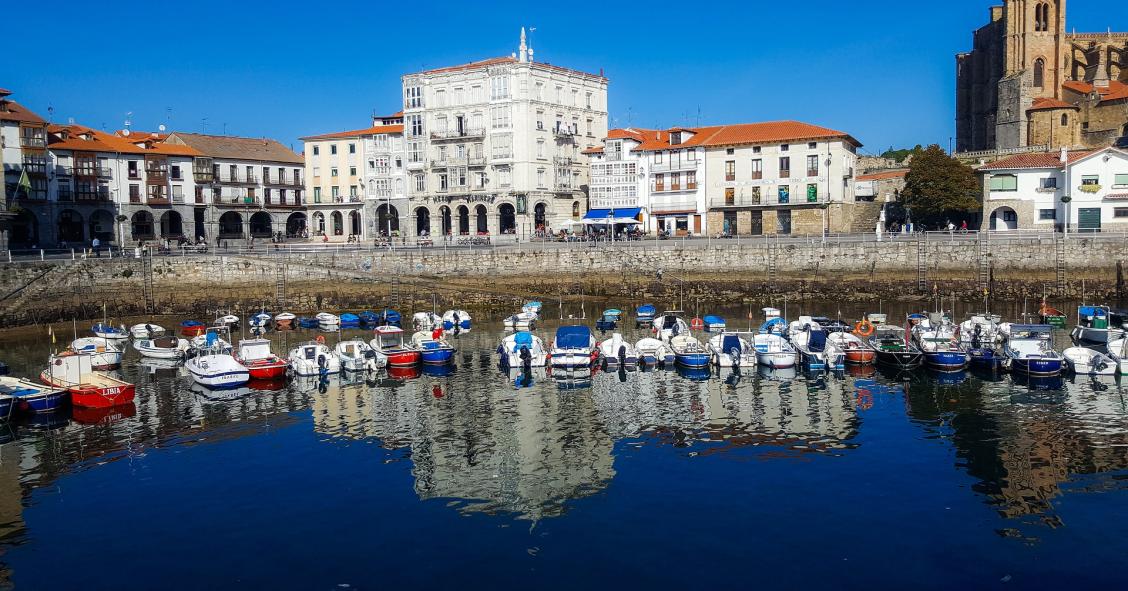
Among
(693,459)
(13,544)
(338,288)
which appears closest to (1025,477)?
(693,459)

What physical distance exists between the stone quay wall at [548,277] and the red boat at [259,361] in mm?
23270

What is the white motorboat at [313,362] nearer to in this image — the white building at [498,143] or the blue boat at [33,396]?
the blue boat at [33,396]

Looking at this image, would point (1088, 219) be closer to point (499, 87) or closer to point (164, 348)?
point (499, 87)

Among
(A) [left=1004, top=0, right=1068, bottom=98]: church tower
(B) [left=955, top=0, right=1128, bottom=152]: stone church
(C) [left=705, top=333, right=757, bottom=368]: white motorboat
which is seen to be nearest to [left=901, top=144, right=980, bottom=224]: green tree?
(B) [left=955, top=0, right=1128, bottom=152]: stone church

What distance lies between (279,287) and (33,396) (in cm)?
3248

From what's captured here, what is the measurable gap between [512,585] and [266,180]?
91554 millimetres

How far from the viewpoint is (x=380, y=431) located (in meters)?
31.8

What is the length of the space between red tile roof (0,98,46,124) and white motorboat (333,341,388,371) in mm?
52403

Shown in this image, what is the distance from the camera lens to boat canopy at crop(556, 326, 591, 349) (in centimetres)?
4212

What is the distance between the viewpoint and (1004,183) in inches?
2901

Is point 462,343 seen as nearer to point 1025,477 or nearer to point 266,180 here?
point 1025,477

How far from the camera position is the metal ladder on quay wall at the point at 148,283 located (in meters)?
64.8

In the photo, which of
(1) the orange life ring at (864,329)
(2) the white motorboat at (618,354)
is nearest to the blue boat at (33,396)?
(2) the white motorboat at (618,354)

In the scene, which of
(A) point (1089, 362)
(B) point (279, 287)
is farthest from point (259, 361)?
(A) point (1089, 362)
